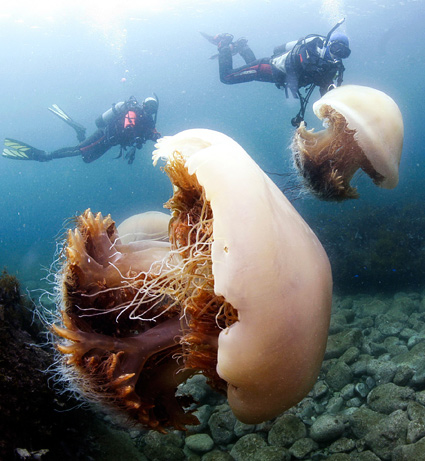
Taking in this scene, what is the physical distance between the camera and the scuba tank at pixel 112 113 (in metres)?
13.3

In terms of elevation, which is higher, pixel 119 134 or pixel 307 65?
pixel 307 65

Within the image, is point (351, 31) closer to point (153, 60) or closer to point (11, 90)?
point (153, 60)

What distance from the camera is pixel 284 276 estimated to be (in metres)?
1.50

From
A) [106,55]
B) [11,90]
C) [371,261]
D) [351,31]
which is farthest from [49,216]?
[371,261]

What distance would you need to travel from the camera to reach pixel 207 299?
1.78 metres

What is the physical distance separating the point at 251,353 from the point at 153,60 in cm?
5890

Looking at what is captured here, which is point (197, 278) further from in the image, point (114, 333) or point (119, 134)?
point (119, 134)

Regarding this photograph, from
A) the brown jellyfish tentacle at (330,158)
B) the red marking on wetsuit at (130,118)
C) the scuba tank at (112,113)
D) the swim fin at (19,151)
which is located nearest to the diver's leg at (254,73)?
the red marking on wetsuit at (130,118)

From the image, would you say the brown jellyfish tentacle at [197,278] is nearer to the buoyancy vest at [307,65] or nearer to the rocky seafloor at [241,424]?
the rocky seafloor at [241,424]

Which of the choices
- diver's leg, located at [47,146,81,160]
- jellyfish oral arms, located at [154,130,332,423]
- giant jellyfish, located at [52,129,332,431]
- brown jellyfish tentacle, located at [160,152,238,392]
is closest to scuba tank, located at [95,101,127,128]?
diver's leg, located at [47,146,81,160]

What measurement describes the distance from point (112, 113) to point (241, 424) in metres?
12.7

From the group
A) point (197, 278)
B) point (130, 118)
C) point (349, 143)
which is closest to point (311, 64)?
point (349, 143)

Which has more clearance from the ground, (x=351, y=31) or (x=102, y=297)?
(x=351, y=31)

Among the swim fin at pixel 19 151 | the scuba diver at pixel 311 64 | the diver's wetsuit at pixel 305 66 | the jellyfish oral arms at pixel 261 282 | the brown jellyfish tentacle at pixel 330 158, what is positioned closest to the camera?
the jellyfish oral arms at pixel 261 282
